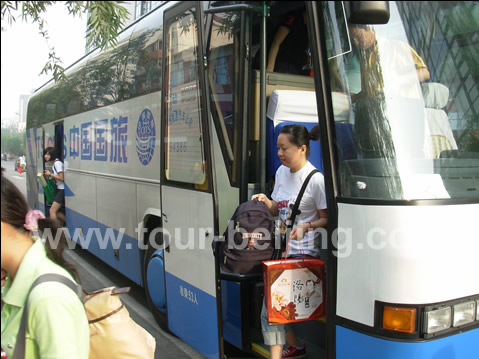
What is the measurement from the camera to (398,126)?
96.3 inches

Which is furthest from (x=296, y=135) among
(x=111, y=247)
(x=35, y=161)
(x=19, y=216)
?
(x=35, y=161)

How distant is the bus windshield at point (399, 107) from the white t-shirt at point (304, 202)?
63cm

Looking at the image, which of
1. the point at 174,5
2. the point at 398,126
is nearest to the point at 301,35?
the point at 174,5

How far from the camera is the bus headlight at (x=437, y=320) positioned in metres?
2.27

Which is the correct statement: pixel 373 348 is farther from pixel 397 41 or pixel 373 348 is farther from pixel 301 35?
pixel 301 35

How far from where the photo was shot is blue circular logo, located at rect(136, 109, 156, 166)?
4.82 meters

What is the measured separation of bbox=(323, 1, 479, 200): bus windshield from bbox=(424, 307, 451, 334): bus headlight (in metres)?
0.58

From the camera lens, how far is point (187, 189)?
145 inches

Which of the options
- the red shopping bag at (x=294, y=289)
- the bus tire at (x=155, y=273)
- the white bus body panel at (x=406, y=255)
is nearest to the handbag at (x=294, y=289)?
the red shopping bag at (x=294, y=289)

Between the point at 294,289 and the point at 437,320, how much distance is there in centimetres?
84

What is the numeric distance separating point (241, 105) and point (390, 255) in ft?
5.43

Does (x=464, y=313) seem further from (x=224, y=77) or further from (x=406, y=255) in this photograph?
(x=224, y=77)

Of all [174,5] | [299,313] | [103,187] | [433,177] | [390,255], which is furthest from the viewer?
[103,187]

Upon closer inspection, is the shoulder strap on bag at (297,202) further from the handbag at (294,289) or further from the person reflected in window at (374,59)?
the person reflected in window at (374,59)
